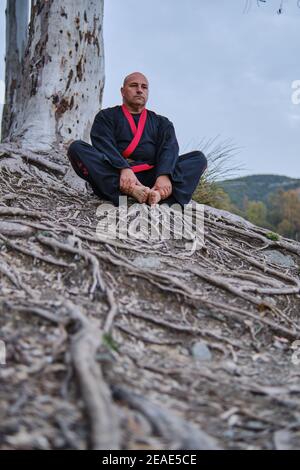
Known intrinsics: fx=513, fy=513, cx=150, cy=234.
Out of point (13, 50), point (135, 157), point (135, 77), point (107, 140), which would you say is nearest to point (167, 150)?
point (135, 157)

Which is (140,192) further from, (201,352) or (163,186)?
(201,352)

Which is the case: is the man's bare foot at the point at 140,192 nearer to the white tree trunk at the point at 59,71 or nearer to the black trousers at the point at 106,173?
the black trousers at the point at 106,173

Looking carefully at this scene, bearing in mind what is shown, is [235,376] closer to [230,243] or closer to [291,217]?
[230,243]

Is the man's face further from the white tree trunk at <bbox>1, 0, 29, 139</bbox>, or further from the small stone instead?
the small stone

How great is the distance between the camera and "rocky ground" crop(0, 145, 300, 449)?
5.32ft

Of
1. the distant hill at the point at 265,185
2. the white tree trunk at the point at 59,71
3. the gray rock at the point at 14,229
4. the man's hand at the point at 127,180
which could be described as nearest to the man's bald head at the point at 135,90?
the man's hand at the point at 127,180

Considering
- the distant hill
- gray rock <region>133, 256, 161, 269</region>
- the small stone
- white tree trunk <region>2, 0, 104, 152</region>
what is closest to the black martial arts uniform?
gray rock <region>133, 256, 161, 269</region>

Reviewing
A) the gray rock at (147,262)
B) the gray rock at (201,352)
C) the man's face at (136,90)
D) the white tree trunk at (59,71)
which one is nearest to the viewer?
the gray rock at (201,352)

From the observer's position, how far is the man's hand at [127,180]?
3971 millimetres

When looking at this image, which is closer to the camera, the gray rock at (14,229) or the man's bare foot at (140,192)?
the gray rock at (14,229)

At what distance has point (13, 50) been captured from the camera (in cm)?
675

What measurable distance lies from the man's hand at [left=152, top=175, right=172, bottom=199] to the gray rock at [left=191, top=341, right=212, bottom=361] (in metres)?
1.82

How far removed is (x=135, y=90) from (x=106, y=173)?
78 cm

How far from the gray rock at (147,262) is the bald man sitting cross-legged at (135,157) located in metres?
0.85
